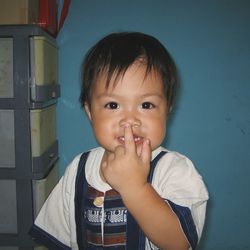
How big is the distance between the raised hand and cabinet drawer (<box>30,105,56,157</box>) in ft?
1.56

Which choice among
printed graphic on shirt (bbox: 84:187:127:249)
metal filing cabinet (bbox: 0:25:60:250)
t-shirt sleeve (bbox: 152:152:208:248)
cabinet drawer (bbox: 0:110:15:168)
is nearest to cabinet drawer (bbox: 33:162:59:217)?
metal filing cabinet (bbox: 0:25:60:250)

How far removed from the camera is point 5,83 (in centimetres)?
89

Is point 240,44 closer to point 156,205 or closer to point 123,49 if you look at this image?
point 123,49

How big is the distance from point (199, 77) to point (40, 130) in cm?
65

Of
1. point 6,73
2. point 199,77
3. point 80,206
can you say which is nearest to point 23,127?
point 6,73

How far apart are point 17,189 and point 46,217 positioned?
31 cm

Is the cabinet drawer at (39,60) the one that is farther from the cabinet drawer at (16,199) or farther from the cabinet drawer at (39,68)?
the cabinet drawer at (16,199)

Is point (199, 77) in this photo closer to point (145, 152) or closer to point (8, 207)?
point (145, 152)

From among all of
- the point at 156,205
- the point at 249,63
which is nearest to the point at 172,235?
the point at 156,205

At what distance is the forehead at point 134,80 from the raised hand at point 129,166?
0.08m

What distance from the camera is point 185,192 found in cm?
52

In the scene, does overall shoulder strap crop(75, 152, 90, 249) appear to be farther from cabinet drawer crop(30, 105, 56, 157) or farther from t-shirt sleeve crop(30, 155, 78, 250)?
cabinet drawer crop(30, 105, 56, 157)

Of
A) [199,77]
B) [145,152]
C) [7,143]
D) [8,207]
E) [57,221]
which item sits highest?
[199,77]

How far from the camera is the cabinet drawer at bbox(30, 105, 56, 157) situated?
0.91m
